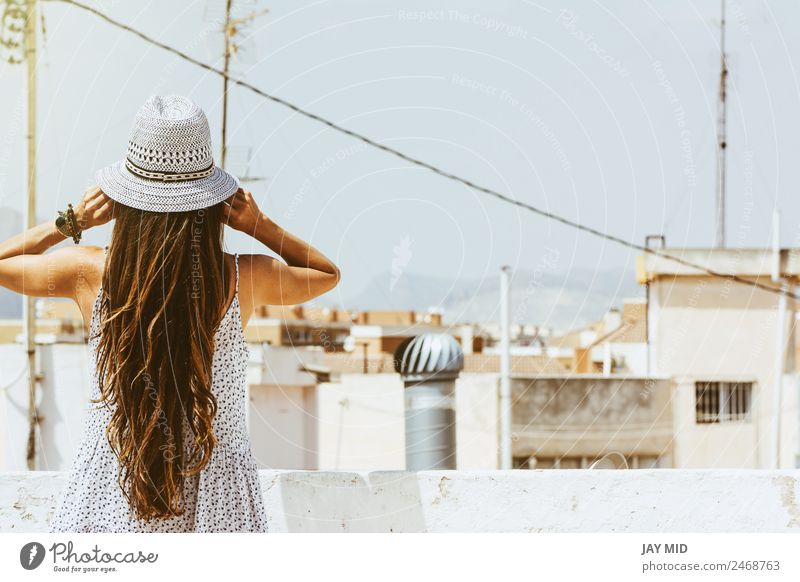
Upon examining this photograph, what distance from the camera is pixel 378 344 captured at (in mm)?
6945

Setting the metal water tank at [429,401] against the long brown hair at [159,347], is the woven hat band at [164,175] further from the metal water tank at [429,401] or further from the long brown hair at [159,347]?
the metal water tank at [429,401]

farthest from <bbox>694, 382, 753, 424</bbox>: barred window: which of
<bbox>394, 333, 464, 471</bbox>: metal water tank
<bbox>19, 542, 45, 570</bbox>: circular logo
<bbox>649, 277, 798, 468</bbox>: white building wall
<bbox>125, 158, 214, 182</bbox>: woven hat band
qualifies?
<bbox>125, 158, 214, 182</bbox>: woven hat band

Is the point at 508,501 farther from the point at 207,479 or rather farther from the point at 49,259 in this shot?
the point at 49,259

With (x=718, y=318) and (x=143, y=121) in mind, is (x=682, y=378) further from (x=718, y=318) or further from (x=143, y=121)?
(x=143, y=121)

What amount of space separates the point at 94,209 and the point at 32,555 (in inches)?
35.9

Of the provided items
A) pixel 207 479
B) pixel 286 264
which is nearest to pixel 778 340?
pixel 286 264

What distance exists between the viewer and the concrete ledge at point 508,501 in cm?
250

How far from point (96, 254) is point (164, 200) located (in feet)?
0.58

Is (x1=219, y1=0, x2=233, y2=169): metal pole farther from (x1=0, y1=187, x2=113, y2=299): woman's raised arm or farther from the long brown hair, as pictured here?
the long brown hair

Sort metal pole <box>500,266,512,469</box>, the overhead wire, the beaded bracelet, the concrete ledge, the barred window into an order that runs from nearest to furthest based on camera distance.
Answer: the beaded bracelet
the concrete ledge
the overhead wire
metal pole <box>500,266,512,469</box>
the barred window

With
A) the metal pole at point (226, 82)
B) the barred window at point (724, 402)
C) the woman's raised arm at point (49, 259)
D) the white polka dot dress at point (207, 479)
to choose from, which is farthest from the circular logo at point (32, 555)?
the barred window at point (724, 402)

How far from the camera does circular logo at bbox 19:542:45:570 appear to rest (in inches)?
99.4

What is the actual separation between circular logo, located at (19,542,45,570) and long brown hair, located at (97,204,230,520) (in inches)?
22.4

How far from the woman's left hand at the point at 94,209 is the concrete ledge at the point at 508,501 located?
662 mm
